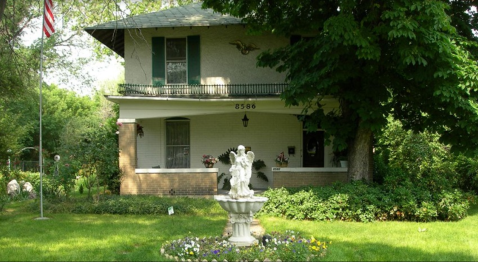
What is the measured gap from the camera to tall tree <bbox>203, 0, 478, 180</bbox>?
1140 cm

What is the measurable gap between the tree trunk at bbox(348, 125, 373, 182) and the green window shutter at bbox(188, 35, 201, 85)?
21.5 ft

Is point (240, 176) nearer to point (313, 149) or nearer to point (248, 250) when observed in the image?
point (248, 250)

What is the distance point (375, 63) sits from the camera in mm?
12969

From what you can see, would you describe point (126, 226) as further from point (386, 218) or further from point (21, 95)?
point (21, 95)

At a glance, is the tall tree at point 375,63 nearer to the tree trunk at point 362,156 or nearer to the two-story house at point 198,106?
the tree trunk at point 362,156

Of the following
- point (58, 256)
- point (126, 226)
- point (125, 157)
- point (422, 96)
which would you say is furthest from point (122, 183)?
point (422, 96)

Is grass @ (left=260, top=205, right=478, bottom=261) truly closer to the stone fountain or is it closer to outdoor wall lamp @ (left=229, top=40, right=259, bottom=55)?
the stone fountain

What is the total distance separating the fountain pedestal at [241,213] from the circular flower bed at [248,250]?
175 millimetres

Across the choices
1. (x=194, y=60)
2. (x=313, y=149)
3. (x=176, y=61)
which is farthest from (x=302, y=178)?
(x=176, y=61)

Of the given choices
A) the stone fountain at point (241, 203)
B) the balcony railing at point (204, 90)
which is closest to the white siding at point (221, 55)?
the balcony railing at point (204, 90)

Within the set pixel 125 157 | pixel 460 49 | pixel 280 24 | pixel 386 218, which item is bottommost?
pixel 386 218

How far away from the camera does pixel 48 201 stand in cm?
1480

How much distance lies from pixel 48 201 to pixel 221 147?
697 cm

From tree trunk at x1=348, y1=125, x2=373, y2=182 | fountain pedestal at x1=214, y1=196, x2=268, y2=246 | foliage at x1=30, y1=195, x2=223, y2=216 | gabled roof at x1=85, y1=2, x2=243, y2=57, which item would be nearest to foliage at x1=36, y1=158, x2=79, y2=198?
foliage at x1=30, y1=195, x2=223, y2=216
